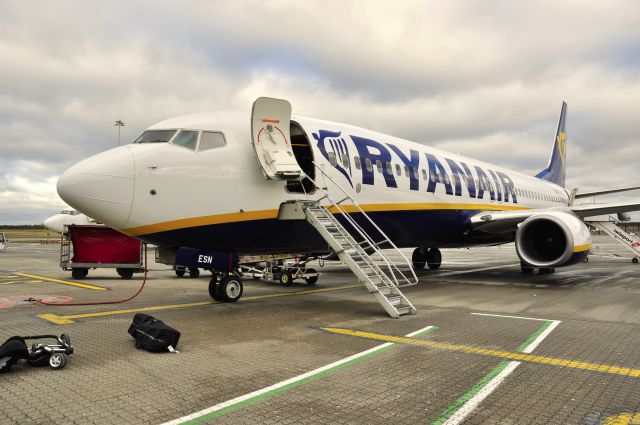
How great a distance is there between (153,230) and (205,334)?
234cm

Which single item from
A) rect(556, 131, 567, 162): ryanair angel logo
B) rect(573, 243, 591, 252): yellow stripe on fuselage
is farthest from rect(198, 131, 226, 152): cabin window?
rect(556, 131, 567, 162): ryanair angel logo

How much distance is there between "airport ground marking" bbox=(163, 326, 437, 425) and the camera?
3.70m

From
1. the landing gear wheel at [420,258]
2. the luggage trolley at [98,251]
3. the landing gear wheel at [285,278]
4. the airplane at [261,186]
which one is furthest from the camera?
the landing gear wheel at [420,258]

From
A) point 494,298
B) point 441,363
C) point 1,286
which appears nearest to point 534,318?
point 494,298

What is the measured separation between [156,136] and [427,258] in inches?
585

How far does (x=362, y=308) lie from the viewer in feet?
31.0

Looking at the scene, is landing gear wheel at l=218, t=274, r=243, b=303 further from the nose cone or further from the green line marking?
the green line marking

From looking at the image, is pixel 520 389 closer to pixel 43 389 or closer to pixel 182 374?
pixel 182 374

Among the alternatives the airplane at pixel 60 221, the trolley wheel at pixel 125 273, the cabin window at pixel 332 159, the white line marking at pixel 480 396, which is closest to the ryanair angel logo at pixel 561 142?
the cabin window at pixel 332 159

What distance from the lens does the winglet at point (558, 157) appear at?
28531mm

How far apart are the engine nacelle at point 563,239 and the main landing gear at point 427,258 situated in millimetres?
6243

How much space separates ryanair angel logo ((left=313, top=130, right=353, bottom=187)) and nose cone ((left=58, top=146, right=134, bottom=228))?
415 centimetres

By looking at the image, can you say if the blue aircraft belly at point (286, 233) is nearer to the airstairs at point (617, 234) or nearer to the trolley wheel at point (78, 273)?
the airstairs at point (617, 234)

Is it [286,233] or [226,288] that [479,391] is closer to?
[286,233]
